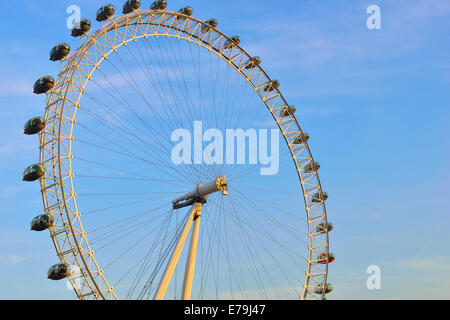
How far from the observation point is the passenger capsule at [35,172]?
25.5 meters

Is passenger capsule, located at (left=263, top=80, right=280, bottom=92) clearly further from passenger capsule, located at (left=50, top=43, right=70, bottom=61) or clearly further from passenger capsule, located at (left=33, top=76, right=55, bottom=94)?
passenger capsule, located at (left=33, top=76, right=55, bottom=94)

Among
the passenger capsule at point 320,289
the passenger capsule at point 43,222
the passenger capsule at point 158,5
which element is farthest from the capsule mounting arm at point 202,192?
the passenger capsule at point 320,289

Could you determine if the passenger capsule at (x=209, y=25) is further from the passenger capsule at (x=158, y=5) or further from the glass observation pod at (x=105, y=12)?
the glass observation pod at (x=105, y=12)

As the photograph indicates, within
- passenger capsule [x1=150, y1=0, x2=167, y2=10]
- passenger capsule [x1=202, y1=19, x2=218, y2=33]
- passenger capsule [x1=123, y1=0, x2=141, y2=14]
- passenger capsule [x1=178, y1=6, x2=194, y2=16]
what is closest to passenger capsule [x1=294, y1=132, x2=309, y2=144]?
passenger capsule [x1=202, y1=19, x2=218, y2=33]

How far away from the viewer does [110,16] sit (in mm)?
30500

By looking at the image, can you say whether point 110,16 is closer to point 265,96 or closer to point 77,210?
point 77,210

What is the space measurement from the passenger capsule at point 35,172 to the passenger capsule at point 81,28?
8.56m

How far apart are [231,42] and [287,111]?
761 cm

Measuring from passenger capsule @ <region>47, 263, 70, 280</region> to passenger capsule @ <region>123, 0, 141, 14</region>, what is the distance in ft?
53.4

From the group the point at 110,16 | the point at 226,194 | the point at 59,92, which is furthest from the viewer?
the point at 226,194

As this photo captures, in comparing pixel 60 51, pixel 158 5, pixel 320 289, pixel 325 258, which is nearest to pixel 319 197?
pixel 325 258
